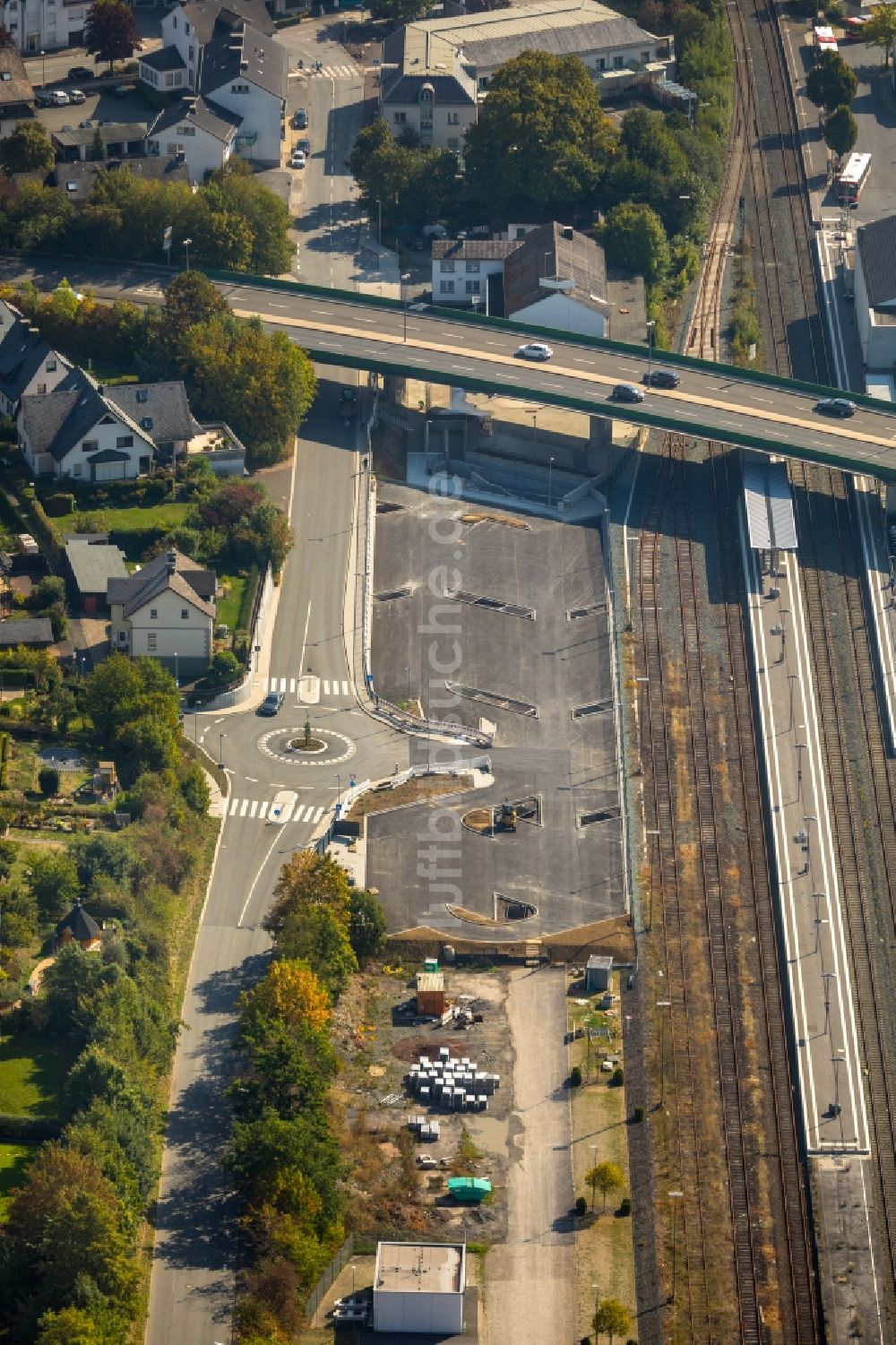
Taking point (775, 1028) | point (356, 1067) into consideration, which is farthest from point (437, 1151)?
point (775, 1028)

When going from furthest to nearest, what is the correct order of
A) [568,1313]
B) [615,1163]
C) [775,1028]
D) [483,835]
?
[483,835], [775,1028], [615,1163], [568,1313]

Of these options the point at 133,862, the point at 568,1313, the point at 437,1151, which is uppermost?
the point at 133,862

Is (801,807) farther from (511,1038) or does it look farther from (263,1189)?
(263,1189)

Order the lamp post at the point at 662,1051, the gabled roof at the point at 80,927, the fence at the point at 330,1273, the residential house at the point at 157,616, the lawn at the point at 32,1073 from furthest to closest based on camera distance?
the residential house at the point at 157,616, the lamp post at the point at 662,1051, the gabled roof at the point at 80,927, the lawn at the point at 32,1073, the fence at the point at 330,1273

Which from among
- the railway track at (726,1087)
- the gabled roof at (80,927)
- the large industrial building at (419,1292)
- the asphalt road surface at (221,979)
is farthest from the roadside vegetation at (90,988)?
the railway track at (726,1087)

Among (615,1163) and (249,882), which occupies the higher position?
(249,882)

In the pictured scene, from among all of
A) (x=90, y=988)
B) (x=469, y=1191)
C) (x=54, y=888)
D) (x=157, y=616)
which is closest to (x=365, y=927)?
(x=54, y=888)

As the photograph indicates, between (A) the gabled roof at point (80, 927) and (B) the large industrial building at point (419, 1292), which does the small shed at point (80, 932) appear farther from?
(B) the large industrial building at point (419, 1292)
